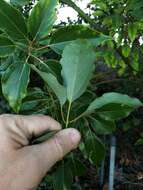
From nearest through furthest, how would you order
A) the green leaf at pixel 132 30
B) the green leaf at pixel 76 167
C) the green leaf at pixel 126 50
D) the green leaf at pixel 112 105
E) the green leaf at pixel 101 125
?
the green leaf at pixel 112 105 < the green leaf at pixel 101 125 < the green leaf at pixel 76 167 < the green leaf at pixel 132 30 < the green leaf at pixel 126 50

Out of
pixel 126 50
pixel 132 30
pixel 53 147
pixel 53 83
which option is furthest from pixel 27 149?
pixel 126 50

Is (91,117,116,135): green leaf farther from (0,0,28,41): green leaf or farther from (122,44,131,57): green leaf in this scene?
(122,44,131,57): green leaf

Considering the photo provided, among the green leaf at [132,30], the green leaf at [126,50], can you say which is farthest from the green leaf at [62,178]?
the green leaf at [126,50]

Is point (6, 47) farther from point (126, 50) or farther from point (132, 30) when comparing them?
point (126, 50)

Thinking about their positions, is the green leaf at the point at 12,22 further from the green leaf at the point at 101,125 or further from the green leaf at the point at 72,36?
the green leaf at the point at 101,125

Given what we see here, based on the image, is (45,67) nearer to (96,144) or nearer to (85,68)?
(85,68)

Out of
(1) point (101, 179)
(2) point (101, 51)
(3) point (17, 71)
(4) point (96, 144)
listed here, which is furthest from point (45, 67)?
(1) point (101, 179)
